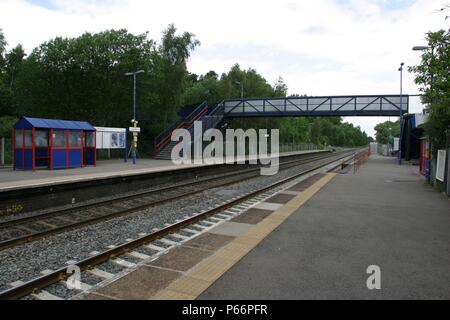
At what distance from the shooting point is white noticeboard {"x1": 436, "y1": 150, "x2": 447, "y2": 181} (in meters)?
13.6

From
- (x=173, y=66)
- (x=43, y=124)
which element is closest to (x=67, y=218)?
(x=43, y=124)

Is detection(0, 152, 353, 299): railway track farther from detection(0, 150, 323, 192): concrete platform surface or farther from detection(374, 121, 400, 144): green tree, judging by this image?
detection(374, 121, 400, 144): green tree

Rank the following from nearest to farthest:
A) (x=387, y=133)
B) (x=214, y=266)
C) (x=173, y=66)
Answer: (x=214, y=266) < (x=173, y=66) < (x=387, y=133)

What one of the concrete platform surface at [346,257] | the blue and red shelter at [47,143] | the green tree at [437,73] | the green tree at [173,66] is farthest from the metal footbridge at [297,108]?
the concrete platform surface at [346,257]

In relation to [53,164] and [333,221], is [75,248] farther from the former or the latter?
[53,164]

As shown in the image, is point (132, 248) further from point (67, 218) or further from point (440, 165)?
point (440, 165)

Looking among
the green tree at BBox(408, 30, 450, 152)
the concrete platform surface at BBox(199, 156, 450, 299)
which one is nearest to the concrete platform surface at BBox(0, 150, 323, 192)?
the concrete platform surface at BBox(199, 156, 450, 299)

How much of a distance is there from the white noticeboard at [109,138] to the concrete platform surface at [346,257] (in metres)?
17.7

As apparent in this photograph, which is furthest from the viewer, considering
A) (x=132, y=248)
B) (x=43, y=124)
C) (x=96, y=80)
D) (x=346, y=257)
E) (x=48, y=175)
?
(x=96, y=80)

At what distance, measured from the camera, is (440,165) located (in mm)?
14148

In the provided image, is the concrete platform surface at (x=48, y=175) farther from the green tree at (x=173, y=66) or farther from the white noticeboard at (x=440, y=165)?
the green tree at (x=173, y=66)

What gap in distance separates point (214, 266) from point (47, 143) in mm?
15847

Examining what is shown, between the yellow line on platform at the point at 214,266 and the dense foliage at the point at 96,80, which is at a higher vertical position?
the dense foliage at the point at 96,80

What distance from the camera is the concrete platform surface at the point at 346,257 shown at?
15.1 ft
